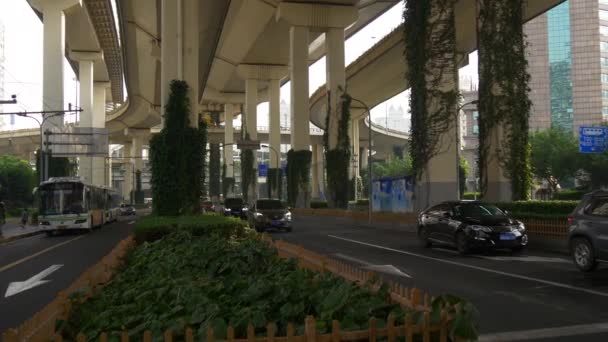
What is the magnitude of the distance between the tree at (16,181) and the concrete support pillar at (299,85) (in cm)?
4274

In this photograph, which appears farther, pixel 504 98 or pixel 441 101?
pixel 441 101

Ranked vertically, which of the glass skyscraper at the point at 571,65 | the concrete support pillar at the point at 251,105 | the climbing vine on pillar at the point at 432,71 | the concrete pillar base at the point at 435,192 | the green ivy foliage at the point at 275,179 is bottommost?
the concrete pillar base at the point at 435,192

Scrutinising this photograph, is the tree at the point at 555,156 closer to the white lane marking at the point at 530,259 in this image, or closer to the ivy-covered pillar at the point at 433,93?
the ivy-covered pillar at the point at 433,93

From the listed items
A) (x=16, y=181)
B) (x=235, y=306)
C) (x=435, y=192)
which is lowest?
(x=235, y=306)

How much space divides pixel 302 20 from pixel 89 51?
26.4 m

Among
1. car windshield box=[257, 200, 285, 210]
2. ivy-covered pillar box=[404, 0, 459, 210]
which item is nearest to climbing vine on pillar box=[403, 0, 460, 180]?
ivy-covered pillar box=[404, 0, 459, 210]

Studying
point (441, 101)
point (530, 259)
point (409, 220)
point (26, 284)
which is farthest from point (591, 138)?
point (26, 284)

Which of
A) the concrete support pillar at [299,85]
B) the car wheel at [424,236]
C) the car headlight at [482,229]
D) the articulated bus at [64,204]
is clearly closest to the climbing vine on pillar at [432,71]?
the car wheel at [424,236]

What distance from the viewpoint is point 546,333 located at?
272 inches

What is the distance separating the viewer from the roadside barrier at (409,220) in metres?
17.6

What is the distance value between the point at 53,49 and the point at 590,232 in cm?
4603

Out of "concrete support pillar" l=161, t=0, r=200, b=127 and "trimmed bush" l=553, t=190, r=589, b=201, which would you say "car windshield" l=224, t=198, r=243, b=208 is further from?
"trimmed bush" l=553, t=190, r=589, b=201

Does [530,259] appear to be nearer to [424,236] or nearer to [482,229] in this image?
[482,229]

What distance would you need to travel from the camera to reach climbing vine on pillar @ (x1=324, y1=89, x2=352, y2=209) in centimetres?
4722
